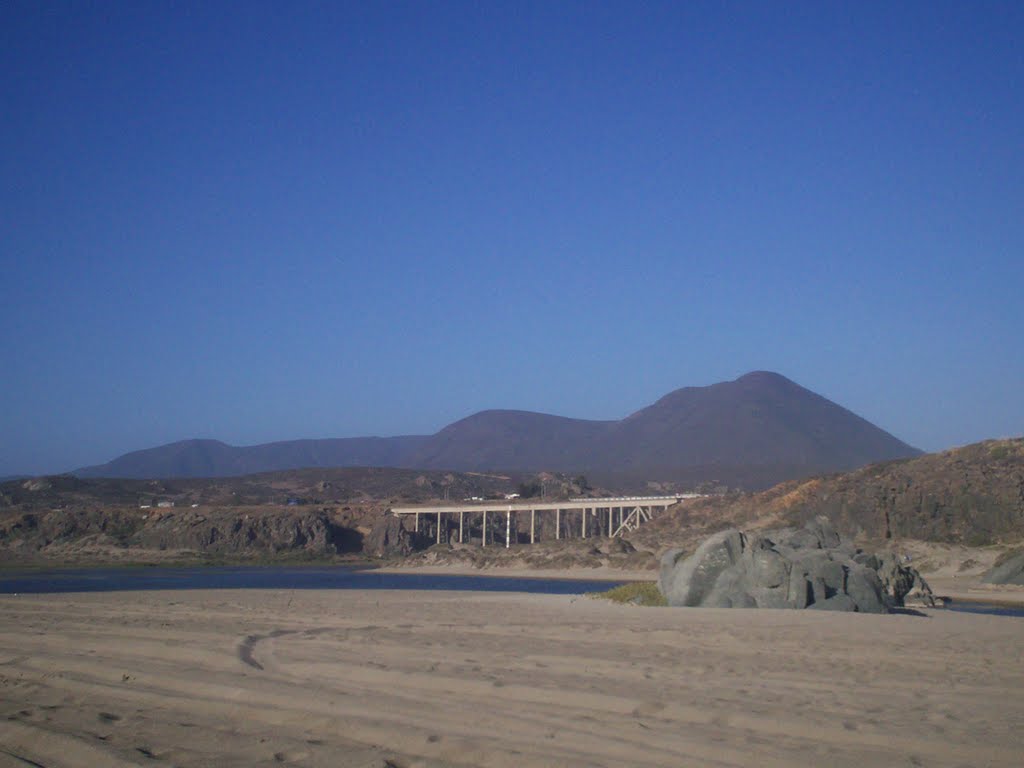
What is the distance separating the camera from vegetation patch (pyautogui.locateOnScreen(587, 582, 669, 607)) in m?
22.4

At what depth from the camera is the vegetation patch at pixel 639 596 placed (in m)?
22.4

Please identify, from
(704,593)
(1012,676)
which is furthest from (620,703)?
(704,593)

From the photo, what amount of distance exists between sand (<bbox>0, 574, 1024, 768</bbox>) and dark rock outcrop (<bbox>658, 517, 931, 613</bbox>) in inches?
141

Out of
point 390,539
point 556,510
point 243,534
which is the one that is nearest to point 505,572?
point 390,539

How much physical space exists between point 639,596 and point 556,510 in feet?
173

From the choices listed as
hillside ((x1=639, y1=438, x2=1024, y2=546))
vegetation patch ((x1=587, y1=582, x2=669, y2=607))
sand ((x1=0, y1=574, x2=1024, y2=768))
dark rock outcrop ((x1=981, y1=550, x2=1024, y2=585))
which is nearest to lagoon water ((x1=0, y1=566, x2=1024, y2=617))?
dark rock outcrop ((x1=981, y1=550, x2=1024, y2=585))

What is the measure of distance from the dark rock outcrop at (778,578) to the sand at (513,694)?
3.58 metres

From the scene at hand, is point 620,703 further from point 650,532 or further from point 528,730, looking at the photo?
point 650,532

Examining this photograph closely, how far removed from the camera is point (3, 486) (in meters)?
115

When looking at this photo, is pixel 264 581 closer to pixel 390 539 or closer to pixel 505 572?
pixel 505 572

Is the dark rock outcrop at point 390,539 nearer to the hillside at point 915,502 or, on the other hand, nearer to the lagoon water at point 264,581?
the lagoon water at point 264,581

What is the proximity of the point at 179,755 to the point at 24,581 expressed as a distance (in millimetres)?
43378

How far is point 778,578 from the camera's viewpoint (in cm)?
1992

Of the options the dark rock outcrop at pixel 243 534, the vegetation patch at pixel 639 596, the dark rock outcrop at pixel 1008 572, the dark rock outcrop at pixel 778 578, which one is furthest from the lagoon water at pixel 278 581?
the dark rock outcrop at pixel 243 534
